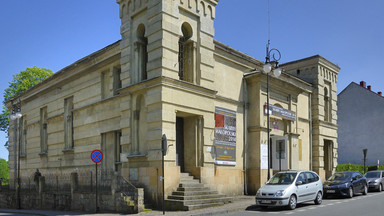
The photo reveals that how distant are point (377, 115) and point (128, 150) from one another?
35.5m

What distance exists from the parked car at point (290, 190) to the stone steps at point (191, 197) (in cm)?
200

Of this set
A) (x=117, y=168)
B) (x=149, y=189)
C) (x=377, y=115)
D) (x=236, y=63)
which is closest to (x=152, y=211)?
(x=149, y=189)

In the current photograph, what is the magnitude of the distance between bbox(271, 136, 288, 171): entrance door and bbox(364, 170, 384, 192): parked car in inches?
228

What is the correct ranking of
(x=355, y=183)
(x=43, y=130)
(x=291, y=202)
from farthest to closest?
(x=43, y=130) < (x=355, y=183) < (x=291, y=202)

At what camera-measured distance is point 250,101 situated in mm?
21469

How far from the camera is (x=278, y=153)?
2316cm

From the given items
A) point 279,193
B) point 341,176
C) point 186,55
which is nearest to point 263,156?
point 341,176

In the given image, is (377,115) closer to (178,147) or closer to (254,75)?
(254,75)

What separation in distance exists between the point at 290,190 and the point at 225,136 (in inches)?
211

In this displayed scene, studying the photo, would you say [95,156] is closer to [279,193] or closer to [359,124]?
[279,193]

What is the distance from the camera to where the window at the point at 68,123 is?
24281 millimetres

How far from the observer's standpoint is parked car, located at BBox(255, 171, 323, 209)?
14516 millimetres

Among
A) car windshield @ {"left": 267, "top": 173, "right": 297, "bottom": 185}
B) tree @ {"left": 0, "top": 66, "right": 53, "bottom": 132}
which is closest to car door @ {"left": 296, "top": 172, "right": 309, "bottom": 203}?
car windshield @ {"left": 267, "top": 173, "right": 297, "bottom": 185}

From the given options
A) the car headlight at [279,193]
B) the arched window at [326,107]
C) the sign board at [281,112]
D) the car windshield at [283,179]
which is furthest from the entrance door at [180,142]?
the arched window at [326,107]
